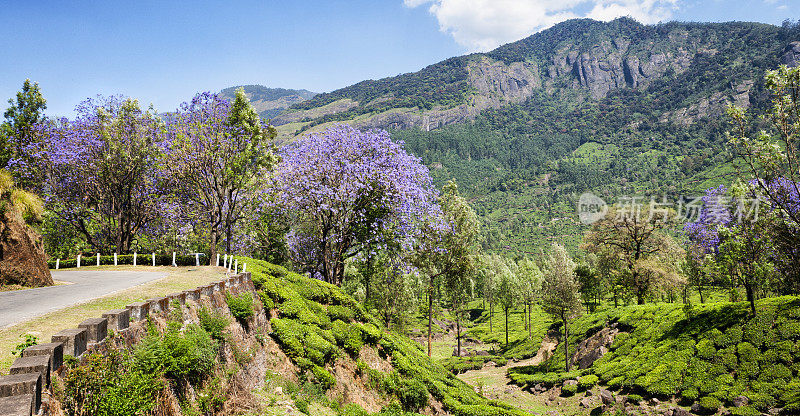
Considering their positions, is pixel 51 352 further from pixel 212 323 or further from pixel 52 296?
pixel 52 296

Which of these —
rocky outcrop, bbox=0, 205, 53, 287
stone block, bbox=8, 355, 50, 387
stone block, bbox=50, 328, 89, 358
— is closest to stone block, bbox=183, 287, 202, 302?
stone block, bbox=50, 328, 89, 358

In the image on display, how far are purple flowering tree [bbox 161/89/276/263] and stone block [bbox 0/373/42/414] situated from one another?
21601 millimetres

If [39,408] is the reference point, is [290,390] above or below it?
below

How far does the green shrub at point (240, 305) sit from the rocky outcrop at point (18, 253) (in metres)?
6.91

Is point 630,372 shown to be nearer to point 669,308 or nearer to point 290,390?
point 669,308

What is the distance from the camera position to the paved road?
9.86 meters

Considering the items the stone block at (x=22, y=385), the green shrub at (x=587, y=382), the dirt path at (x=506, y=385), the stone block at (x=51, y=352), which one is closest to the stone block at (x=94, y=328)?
the stone block at (x=51, y=352)

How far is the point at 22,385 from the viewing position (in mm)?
5227

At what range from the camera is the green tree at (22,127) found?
32281mm

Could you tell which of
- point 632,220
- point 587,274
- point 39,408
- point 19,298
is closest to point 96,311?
point 19,298

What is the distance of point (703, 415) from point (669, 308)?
1514 centimetres

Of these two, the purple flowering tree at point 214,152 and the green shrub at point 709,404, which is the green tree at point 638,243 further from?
the purple flowering tree at point 214,152

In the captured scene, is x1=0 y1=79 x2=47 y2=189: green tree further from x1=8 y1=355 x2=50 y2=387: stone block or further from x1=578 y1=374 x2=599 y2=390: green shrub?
x1=578 y1=374 x2=599 y2=390: green shrub

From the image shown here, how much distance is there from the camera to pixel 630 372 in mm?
28812
